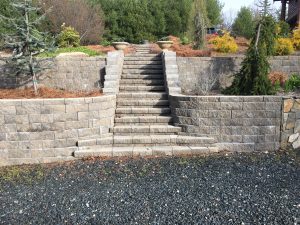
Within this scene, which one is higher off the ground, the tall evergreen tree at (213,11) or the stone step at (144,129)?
the tall evergreen tree at (213,11)

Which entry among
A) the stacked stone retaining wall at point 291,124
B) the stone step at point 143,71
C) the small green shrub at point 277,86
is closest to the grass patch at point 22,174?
the stone step at point 143,71

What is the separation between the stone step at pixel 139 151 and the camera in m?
5.69

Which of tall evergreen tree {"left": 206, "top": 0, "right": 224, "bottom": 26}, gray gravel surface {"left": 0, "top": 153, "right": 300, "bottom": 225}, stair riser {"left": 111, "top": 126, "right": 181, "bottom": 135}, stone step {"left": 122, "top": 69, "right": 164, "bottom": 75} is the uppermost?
tall evergreen tree {"left": 206, "top": 0, "right": 224, "bottom": 26}

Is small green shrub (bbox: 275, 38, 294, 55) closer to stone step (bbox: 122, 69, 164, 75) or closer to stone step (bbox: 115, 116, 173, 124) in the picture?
stone step (bbox: 122, 69, 164, 75)

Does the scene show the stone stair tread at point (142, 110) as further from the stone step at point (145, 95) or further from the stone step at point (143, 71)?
the stone step at point (143, 71)

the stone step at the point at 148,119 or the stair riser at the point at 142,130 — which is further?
the stone step at the point at 148,119

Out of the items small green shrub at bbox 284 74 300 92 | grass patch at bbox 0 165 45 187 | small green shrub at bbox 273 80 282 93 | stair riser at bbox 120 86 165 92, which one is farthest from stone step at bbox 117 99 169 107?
small green shrub at bbox 284 74 300 92

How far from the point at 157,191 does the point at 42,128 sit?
2.83 m

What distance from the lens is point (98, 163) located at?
5.39m

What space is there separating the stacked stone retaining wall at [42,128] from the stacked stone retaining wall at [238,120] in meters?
2.32

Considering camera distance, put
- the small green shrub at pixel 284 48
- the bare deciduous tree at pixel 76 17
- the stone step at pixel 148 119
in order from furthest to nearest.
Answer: the bare deciduous tree at pixel 76 17
the small green shrub at pixel 284 48
the stone step at pixel 148 119

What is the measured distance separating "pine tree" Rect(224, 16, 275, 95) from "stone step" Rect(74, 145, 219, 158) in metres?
1.87

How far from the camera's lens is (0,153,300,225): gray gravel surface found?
3.65 m

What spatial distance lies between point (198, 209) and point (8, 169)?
12.5 ft
